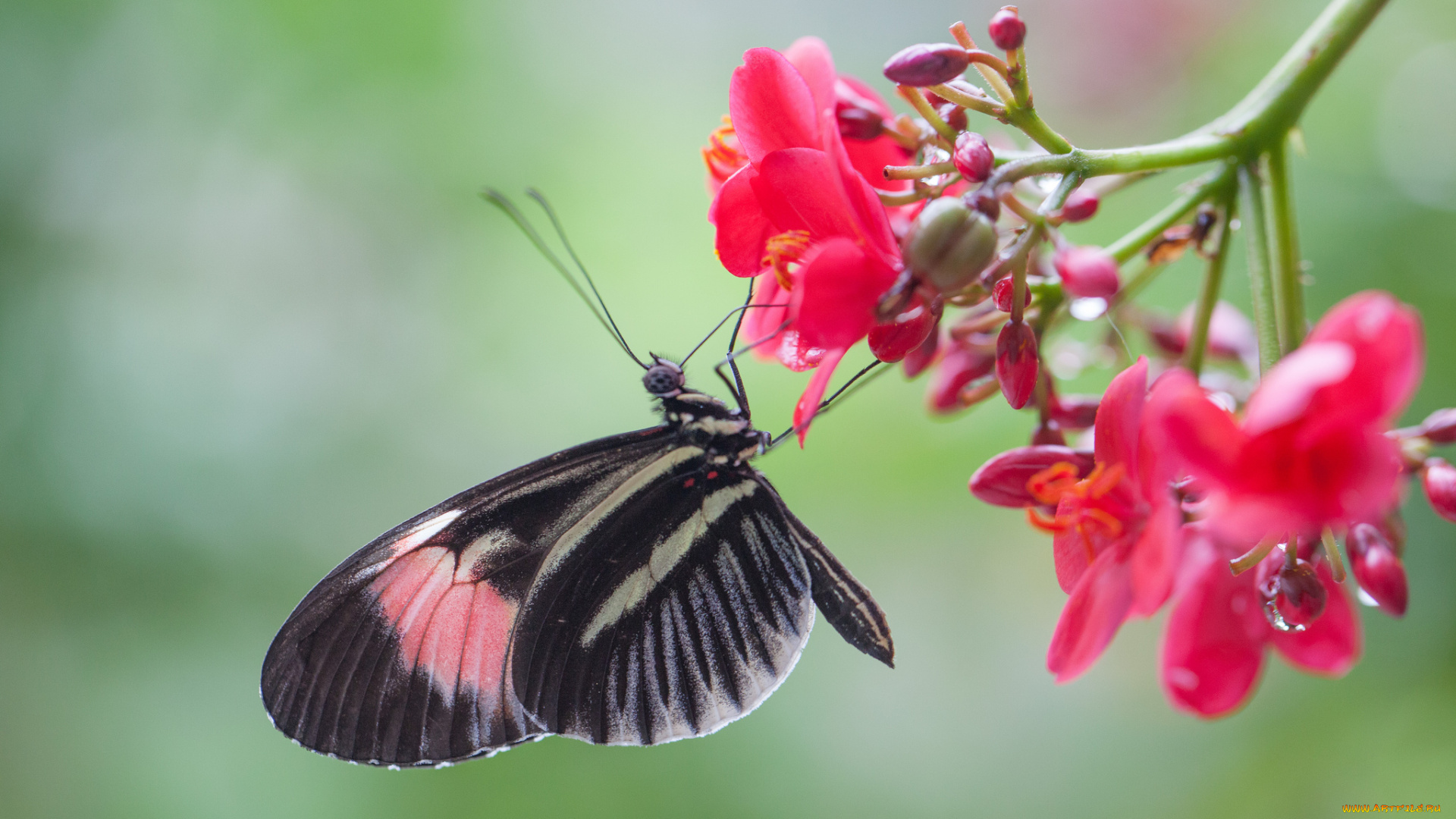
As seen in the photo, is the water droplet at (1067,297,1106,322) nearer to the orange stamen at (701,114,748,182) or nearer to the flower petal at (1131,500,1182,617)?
the flower petal at (1131,500,1182,617)

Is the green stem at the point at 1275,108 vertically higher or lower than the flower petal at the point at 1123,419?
higher

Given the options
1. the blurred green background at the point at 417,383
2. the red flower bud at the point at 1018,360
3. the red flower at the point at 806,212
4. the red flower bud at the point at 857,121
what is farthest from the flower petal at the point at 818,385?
the blurred green background at the point at 417,383

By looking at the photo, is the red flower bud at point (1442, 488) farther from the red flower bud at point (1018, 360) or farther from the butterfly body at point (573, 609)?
the butterfly body at point (573, 609)

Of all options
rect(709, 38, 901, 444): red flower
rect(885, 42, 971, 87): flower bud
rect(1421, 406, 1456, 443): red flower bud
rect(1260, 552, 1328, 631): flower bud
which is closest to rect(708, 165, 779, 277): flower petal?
rect(709, 38, 901, 444): red flower

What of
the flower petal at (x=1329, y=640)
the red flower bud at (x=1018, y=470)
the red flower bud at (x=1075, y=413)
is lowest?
the flower petal at (x=1329, y=640)

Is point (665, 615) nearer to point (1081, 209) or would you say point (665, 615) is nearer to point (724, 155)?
point (724, 155)

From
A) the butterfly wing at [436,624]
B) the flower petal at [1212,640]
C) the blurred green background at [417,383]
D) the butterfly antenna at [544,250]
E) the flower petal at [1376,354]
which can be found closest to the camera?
the flower petal at [1376,354]

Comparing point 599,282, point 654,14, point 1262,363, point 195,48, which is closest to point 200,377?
point 195,48
